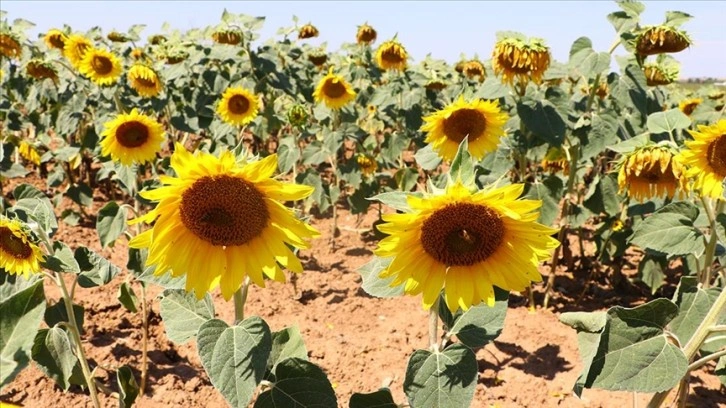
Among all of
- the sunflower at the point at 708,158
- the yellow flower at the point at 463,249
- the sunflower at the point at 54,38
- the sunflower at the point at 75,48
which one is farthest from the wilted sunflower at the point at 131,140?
the sunflower at the point at 54,38

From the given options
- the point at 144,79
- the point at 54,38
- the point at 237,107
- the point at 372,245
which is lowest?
the point at 372,245

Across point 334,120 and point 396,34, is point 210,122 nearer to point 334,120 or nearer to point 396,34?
point 334,120

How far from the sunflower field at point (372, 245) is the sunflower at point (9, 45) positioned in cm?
3

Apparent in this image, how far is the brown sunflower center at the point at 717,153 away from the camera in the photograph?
1.91 m

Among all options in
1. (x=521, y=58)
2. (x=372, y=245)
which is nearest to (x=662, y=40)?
(x=521, y=58)

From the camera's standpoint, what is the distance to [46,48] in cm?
595

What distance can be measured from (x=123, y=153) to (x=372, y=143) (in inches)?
130

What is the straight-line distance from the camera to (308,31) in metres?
6.33

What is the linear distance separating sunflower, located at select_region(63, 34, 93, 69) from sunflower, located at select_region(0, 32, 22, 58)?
17.0 inches

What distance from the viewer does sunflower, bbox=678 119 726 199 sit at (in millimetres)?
1899

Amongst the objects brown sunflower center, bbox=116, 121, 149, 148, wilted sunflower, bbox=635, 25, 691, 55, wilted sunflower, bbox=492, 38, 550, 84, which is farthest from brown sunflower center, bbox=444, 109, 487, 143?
brown sunflower center, bbox=116, 121, 149, 148

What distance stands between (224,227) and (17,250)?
0.93m

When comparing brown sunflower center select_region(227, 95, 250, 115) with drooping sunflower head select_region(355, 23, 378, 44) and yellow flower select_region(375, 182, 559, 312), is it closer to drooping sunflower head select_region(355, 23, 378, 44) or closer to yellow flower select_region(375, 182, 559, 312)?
drooping sunflower head select_region(355, 23, 378, 44)

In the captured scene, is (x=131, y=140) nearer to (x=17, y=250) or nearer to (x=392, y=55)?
(x=17, y=250)
